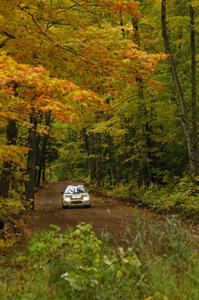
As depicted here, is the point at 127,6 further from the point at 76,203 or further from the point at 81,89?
the point at 76,203

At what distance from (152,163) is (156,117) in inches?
166

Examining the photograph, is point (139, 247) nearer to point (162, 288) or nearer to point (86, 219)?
point (162, 288)

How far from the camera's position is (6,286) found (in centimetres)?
660

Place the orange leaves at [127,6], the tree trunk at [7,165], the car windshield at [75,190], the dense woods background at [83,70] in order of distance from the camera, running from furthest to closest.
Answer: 1. the car windshield at [75,190]
2. the tree trunk at [7,165]
3. the orange leaves at [127,6]
4. the dense woods background at [83,70]

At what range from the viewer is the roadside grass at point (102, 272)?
5.98m

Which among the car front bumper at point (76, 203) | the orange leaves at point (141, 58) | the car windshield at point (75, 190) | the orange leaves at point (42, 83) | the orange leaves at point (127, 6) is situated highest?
the orange leaves at point (127, 6)

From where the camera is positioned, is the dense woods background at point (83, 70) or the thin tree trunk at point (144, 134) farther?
the thin tree trunk at point (144, 134)

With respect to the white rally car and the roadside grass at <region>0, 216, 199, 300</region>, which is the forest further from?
the white rally car

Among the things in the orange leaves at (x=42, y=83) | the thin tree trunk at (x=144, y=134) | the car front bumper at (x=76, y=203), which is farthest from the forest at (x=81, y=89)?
the car front bumper at (x=76, y=203)

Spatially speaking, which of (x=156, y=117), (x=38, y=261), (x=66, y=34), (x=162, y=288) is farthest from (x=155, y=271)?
(x=156, y=117)

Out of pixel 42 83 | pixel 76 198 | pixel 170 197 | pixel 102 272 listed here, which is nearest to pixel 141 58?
pixel 42 83

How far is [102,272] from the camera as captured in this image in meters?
6.19

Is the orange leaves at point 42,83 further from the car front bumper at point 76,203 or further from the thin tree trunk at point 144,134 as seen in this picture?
the car front bumper at point 76,203

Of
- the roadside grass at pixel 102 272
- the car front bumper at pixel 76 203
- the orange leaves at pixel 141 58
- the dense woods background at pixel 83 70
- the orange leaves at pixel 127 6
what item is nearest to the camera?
the roadside grass at pixel 102 272
